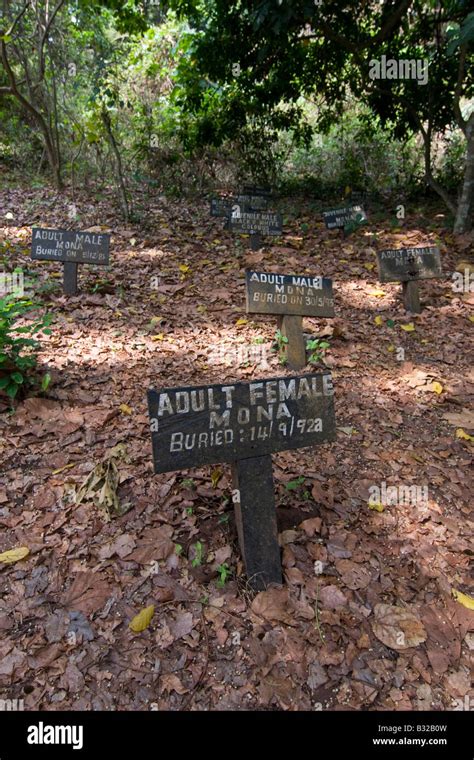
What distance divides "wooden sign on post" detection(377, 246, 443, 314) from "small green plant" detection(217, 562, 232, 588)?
4.45 meters

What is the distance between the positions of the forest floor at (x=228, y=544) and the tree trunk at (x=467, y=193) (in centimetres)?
412

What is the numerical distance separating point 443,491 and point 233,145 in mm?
11074

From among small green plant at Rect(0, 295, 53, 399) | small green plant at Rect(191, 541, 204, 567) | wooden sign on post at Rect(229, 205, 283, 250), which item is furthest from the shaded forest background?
small green plant at Rect(191, 541, 204, 567)

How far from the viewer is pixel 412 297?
19.7ft

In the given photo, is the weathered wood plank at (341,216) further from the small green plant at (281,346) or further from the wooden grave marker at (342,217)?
the small green plant at (281,346)

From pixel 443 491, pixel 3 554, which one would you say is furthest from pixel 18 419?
pixel 443 491

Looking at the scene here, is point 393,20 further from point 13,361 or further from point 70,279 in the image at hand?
point 13,361

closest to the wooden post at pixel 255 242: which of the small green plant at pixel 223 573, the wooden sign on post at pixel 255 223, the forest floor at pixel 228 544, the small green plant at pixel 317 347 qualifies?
the wooden sign on post at pixel 255 223

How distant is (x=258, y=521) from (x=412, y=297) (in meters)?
4.54

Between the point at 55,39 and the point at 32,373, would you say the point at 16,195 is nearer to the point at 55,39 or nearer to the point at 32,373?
the point at 55,39

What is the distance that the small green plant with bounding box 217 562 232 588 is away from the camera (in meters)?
2.49

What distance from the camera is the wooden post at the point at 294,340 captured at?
473 centimetres

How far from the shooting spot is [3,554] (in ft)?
8.49

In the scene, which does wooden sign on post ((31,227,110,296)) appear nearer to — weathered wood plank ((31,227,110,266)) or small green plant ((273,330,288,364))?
weathered wood plank ((31,227,110,266))
